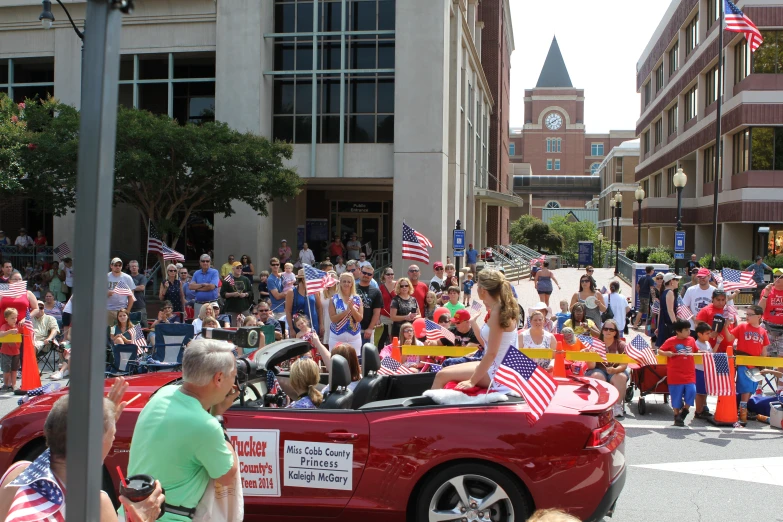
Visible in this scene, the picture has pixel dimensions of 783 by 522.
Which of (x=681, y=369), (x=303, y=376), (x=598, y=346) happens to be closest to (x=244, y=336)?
(x=303, y=376)

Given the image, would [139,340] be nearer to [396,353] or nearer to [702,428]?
[396,353]

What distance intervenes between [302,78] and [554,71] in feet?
353

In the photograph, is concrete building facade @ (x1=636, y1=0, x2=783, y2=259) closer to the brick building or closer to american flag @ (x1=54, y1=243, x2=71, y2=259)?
Answer: american flag @ (x1=54, y1=243, x2=71, y2=259)

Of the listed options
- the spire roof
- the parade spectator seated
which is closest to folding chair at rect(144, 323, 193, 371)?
the parade spectator seated

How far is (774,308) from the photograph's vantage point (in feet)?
A: 39.4

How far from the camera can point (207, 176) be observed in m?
23.5

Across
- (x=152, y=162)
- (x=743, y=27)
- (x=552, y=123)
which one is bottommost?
(x=152, y=162)

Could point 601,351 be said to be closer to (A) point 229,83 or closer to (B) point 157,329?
(B) point 157,329

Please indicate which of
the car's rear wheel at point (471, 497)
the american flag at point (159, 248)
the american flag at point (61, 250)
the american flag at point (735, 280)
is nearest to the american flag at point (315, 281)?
the car's rear wheel at point (471, 497)

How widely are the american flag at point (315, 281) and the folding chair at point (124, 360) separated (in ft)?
9.08

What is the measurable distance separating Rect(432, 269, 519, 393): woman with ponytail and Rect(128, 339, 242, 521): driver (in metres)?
2.51

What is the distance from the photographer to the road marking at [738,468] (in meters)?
Answer: 7.21

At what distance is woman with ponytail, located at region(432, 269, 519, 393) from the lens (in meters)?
5.58

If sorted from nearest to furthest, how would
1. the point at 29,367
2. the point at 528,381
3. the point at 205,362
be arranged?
the point at 205,362, the point at 528,381, the point at 29,367
